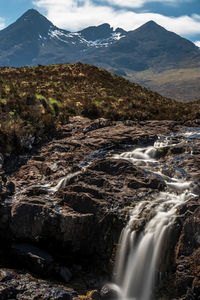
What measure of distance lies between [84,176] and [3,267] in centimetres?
657

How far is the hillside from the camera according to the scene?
23.6m

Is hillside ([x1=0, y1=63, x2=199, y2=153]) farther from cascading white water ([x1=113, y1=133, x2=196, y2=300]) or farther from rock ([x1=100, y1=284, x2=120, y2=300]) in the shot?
rock ([x1=100, y1=284, x2=120, y2=300])

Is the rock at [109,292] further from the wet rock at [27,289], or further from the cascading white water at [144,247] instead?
the wet rock at [27,289]

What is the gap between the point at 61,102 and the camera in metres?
31.9

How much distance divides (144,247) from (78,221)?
134 inches

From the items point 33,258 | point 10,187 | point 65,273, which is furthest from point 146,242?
point 10,187

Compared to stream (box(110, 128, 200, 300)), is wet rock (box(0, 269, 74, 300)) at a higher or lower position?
lower

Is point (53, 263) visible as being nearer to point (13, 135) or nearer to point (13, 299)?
point (13, 299)

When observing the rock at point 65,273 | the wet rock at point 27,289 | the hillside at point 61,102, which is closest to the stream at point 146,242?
the rock at point 65,273

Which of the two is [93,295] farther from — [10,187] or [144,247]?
[10,187]

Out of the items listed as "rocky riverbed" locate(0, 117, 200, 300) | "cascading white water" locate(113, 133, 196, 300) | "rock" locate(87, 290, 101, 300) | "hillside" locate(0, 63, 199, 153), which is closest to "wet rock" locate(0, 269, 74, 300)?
"rocky riverbed" locate(0, 117, 200, 300)

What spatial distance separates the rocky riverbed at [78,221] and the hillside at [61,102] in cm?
341

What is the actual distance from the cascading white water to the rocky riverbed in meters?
0.40

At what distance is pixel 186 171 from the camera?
1720 centimetres
